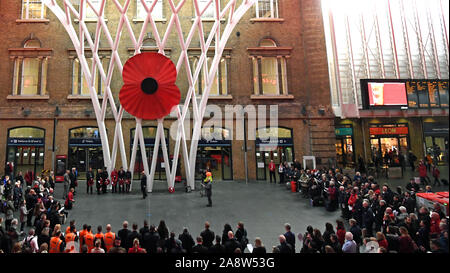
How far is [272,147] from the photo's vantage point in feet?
72.5

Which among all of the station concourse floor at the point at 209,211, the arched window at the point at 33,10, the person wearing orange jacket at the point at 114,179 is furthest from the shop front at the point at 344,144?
the arched window at the point at 33,10

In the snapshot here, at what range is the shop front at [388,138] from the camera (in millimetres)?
24922

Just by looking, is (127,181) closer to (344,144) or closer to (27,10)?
(27,10)

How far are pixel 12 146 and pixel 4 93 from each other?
164 inches

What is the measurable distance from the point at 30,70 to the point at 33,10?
4.98m

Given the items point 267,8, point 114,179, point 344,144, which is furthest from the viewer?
point 344,144

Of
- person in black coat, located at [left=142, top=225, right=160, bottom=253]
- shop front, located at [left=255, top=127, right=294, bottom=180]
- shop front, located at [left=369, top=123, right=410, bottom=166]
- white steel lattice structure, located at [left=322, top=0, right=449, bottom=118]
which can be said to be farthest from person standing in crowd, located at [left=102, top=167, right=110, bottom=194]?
shop front, located at [left=369, top=123, right=410, bottom=166]

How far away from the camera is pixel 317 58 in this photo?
2277cm

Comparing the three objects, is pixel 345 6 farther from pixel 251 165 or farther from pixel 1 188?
pixel 1 188

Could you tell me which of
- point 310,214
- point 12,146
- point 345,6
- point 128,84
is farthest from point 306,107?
point 12,146

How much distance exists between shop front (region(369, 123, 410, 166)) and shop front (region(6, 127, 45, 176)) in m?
27.8

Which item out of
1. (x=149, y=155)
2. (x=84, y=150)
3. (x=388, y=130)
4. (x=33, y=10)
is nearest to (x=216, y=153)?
(x=149, y=155)

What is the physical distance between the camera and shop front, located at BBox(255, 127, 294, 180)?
2191 centimetres
